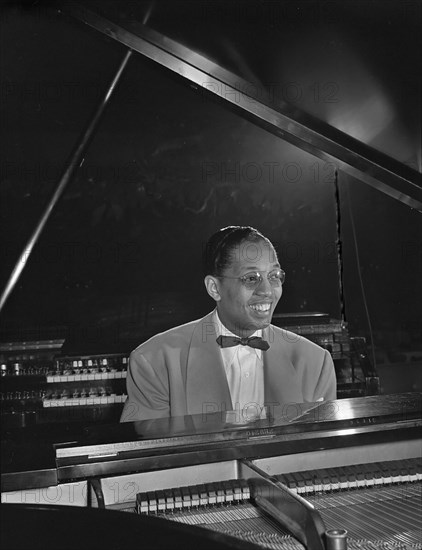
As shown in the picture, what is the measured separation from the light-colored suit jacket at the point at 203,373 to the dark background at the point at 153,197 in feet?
0.56

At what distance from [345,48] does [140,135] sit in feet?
Answer: 4.34

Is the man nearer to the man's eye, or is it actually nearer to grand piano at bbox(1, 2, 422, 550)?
the man's eye

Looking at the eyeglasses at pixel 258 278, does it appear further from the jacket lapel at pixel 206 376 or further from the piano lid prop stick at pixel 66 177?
the piano lid prop stick at pixel 66 177

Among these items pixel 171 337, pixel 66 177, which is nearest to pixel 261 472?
pixel 171 337

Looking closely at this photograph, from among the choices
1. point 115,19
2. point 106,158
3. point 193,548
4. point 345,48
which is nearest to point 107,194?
point 106,158

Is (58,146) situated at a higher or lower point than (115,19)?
lower

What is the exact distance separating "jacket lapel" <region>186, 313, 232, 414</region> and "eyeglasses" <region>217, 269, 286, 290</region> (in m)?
0.28

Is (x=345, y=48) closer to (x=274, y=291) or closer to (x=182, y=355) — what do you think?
(x=274, y=291)

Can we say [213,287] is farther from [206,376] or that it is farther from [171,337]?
[206,376]

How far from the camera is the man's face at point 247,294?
3.46 meters

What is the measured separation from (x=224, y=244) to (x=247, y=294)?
32cm

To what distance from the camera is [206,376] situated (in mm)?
3371

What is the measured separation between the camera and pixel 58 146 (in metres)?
3.68

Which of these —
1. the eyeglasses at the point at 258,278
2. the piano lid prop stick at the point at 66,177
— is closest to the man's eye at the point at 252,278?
the eyeglasses at the point at 258,278
